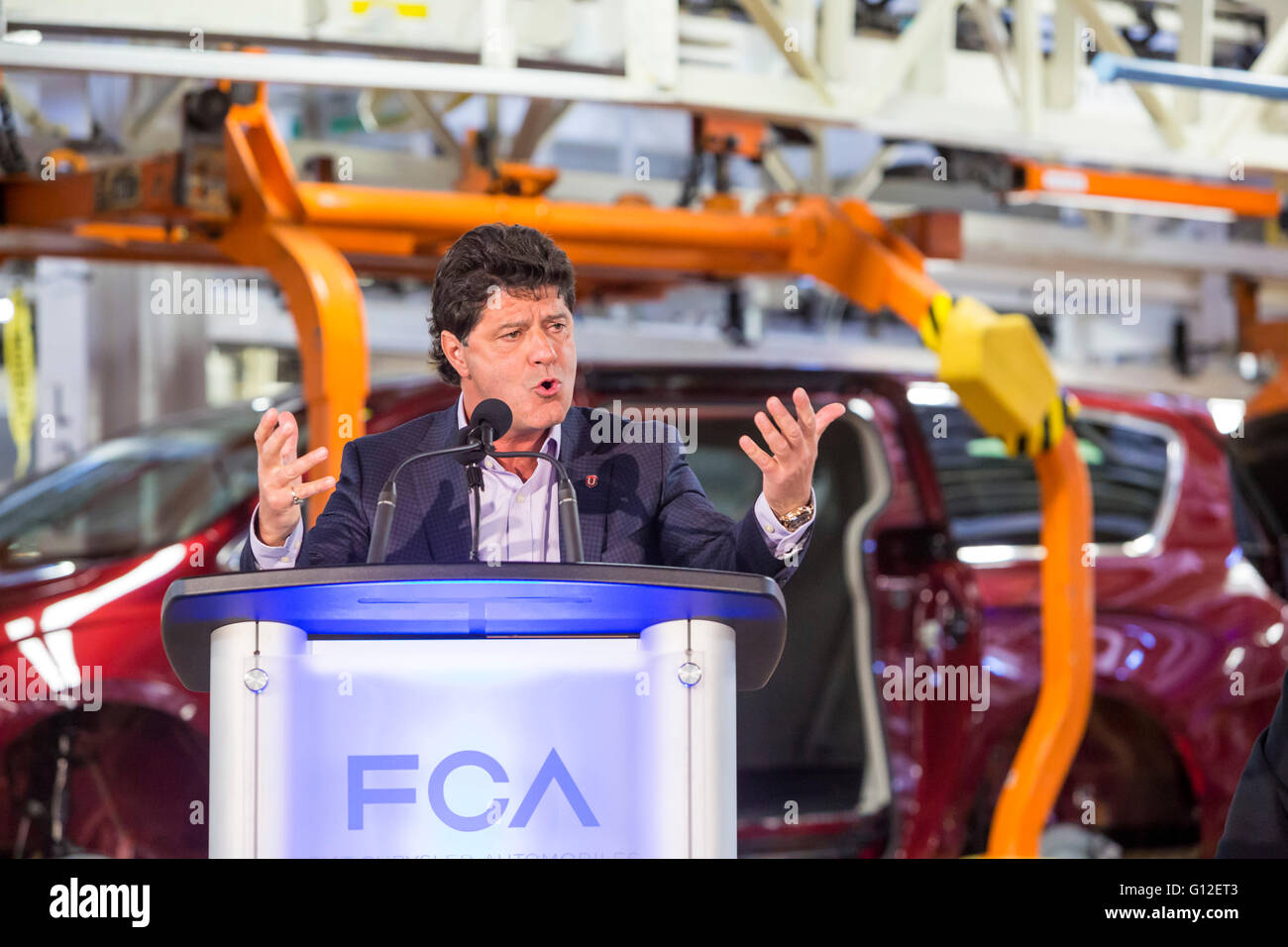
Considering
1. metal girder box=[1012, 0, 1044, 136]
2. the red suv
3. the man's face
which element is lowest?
the red suv

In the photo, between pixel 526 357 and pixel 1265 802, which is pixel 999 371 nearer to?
pixel 526 357

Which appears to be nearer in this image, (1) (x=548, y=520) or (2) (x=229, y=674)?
(2) (x=229, y=674)

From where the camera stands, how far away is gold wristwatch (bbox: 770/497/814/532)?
198cm

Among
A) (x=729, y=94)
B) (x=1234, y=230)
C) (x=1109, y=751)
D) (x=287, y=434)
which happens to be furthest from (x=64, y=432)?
(x=1234, y=230)

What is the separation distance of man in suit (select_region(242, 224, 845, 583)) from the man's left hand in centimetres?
12

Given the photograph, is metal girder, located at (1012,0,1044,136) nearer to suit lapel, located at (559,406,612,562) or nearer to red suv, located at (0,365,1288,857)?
red suv, located at (0,365,1288,857)

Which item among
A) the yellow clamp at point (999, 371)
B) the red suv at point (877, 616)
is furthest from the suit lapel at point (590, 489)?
the red suv at point (877, 616)

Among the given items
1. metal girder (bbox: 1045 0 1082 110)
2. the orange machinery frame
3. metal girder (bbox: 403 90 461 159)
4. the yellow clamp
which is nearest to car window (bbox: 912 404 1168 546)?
the orange machinery frame

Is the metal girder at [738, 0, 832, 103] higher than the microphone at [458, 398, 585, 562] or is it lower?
higher

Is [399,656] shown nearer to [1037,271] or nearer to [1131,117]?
[1131,117]

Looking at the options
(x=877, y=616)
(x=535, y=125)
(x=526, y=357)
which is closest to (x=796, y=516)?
(x=526, y=357)

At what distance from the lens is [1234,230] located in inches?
393

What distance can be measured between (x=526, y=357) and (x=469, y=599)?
1.96 feet
